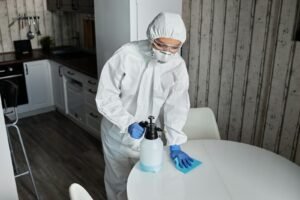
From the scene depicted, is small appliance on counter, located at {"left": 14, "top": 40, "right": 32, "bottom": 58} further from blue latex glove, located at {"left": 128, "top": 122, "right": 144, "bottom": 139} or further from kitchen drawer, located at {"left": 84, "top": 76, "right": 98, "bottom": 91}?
blue latex glove, located at {"left": 128, "top": 122, "right": 144, "bottom": 139}

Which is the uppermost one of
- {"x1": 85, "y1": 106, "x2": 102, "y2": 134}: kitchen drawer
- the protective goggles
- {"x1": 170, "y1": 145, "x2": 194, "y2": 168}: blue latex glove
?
the protective goggles

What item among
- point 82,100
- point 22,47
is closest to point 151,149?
point 82,100

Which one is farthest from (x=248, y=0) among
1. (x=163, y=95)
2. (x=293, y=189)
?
(x=293, y=189)

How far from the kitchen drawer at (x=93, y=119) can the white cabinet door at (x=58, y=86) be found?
618mm

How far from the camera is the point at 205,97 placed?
2781 millimetres

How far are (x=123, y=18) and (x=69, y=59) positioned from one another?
159cm

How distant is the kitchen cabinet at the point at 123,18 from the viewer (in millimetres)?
2377

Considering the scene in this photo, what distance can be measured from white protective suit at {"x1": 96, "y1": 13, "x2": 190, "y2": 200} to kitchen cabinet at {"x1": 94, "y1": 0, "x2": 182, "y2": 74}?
611 mm

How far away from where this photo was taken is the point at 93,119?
11.2 feet

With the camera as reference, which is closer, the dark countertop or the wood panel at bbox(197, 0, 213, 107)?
the wood panel at bbox(197, 0, 213, 107)

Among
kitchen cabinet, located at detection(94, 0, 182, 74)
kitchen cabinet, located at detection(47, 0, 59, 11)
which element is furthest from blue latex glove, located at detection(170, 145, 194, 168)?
kitchen cabinet, located at detection(47, 0, 59, 11)

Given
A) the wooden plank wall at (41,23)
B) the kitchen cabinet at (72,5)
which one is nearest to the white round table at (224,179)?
the kitchen cabinet at (72,5)

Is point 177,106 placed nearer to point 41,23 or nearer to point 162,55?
point 162,55

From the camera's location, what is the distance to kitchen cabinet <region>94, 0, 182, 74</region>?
2.38 metres
